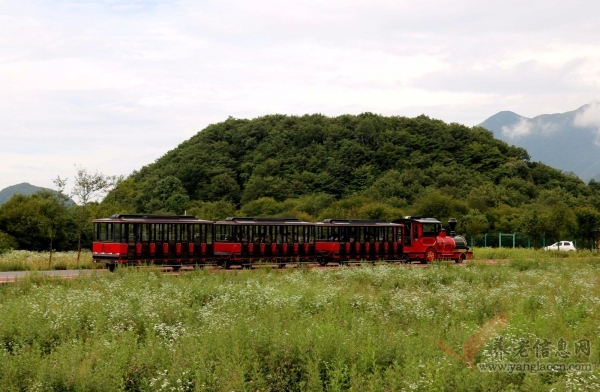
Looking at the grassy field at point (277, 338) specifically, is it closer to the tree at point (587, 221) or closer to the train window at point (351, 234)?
the train window at point (351, 234)

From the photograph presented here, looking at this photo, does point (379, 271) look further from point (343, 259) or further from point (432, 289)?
point (343, 259)

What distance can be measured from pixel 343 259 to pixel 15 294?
73.7 ft

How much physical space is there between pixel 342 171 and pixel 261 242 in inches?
2177

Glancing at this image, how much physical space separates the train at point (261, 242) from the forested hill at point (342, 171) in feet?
75.1

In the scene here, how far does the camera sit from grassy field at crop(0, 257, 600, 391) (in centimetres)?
1148

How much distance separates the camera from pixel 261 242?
123ft

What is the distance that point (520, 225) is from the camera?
59.5 meters

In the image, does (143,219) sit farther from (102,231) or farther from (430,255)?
(430,255)

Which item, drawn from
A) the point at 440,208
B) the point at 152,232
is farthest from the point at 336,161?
the point at 152,232

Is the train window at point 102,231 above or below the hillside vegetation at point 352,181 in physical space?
below

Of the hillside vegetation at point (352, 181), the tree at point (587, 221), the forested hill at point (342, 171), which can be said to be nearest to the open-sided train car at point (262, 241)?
the hillside vegetation at point (352, 181)

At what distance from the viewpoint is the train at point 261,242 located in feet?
106

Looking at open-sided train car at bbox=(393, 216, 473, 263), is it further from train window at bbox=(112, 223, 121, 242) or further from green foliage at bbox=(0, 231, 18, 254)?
green foliage at bbox=(0, 231, 18, 254)

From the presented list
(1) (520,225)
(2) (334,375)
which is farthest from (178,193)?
(2) (334,375)
